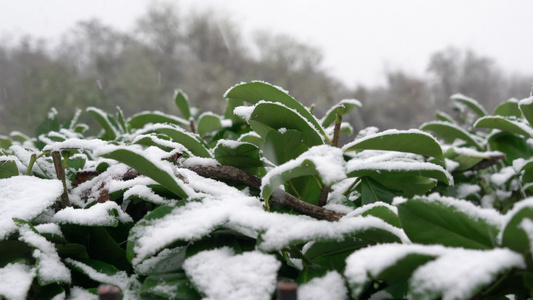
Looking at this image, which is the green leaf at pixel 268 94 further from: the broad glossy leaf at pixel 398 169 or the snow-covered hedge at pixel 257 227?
the broad glossy leaf at pixel 398 169

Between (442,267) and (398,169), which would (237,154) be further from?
(442,267)

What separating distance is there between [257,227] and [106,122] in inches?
41.7

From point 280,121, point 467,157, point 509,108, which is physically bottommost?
point 467,157

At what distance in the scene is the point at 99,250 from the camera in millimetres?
678

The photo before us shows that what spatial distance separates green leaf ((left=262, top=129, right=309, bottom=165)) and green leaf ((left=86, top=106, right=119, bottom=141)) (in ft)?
2.70

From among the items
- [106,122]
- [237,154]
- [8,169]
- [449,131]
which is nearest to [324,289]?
[237,154]

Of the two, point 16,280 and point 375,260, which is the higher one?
point 375,260

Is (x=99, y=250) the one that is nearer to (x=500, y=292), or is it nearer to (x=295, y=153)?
(x=295, y=153)

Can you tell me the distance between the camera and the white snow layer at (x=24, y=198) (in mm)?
614

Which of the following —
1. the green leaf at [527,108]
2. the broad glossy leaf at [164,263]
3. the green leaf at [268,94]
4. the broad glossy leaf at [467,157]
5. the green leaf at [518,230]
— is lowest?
the broad glossy leaf at [467,157]

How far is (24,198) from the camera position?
0.66 meters

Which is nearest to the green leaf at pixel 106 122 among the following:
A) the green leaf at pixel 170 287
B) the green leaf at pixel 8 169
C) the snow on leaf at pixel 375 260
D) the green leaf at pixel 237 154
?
the green leaf at pixel 8 169

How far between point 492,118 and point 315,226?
2.65ft

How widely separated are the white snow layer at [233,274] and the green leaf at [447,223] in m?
0.18
